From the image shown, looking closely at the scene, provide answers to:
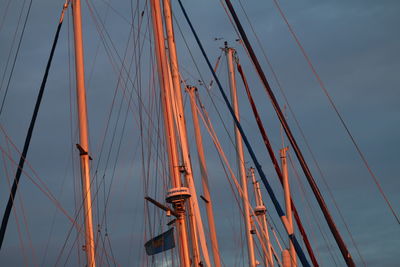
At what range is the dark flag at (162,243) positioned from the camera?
24.0m

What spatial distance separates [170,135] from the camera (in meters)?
24.2

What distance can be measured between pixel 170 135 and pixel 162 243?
3.82m

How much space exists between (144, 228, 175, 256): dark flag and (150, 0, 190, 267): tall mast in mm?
835

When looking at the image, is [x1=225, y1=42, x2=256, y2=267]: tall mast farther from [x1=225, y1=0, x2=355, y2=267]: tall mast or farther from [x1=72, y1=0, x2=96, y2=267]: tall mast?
[x1=225, y1=0, x2=355, y2=267]: tall mast

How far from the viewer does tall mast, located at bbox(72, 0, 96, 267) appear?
2442cm

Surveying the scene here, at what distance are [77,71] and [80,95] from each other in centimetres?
113

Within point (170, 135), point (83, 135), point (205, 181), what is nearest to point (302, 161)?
point (170, 135)

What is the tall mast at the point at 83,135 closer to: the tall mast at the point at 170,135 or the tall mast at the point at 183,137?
the tall mast at the point at 170,135

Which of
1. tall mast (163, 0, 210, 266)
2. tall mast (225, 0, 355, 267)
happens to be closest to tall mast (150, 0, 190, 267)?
tall mast (163, 0, 210, 266)

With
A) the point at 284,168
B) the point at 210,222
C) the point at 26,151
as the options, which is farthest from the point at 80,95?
the point at 284,168

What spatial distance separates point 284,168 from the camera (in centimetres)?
3578

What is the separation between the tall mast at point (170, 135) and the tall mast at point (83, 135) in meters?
3.42

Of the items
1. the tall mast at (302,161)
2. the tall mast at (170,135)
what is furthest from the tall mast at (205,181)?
the tall mast at (302,161)

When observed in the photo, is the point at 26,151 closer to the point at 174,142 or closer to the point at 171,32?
the point at 174,142
